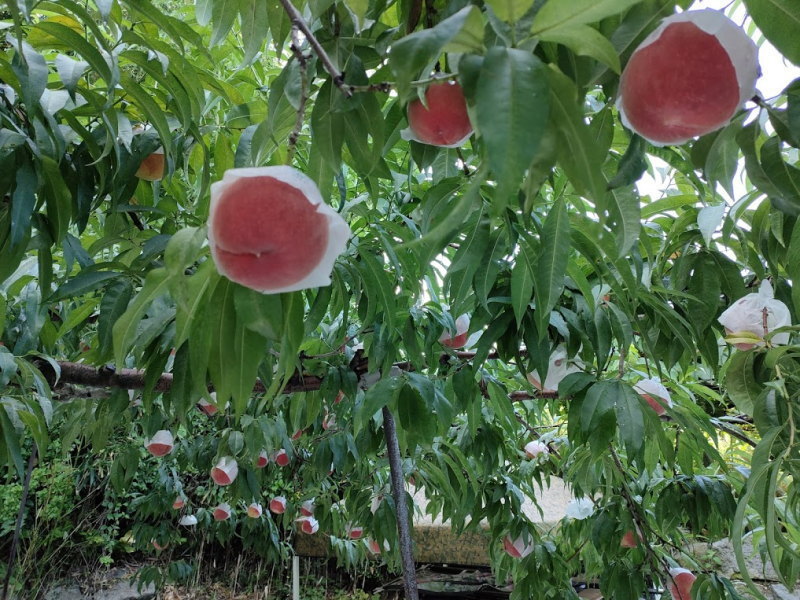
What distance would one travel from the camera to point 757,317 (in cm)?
82

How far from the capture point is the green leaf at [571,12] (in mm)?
289

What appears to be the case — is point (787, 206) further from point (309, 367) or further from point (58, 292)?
point (309, 367)

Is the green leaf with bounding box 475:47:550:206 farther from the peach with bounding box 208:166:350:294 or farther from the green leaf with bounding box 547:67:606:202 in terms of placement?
the peach with bounding box 208:166:350:294

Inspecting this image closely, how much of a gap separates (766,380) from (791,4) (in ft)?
2.11

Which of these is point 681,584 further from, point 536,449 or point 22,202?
point 22,202

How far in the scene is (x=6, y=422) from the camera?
3.32ft

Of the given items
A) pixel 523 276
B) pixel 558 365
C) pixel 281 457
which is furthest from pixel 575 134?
pixel 281 457

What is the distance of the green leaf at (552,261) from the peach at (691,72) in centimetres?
22

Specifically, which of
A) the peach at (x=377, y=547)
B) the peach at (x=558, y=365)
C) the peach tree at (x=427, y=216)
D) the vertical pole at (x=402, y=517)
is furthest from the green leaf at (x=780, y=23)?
the peach at (x=377, y=547)

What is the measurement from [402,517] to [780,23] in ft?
3.46

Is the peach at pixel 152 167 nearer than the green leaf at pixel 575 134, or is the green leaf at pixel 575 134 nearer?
the green leaf at pixel 575 134

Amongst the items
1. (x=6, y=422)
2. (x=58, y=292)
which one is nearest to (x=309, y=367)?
(x=6, y=422)

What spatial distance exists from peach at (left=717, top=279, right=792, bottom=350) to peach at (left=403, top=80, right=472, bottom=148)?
0.58 m

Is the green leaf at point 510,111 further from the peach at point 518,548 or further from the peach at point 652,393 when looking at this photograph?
the peach at point 518,548
